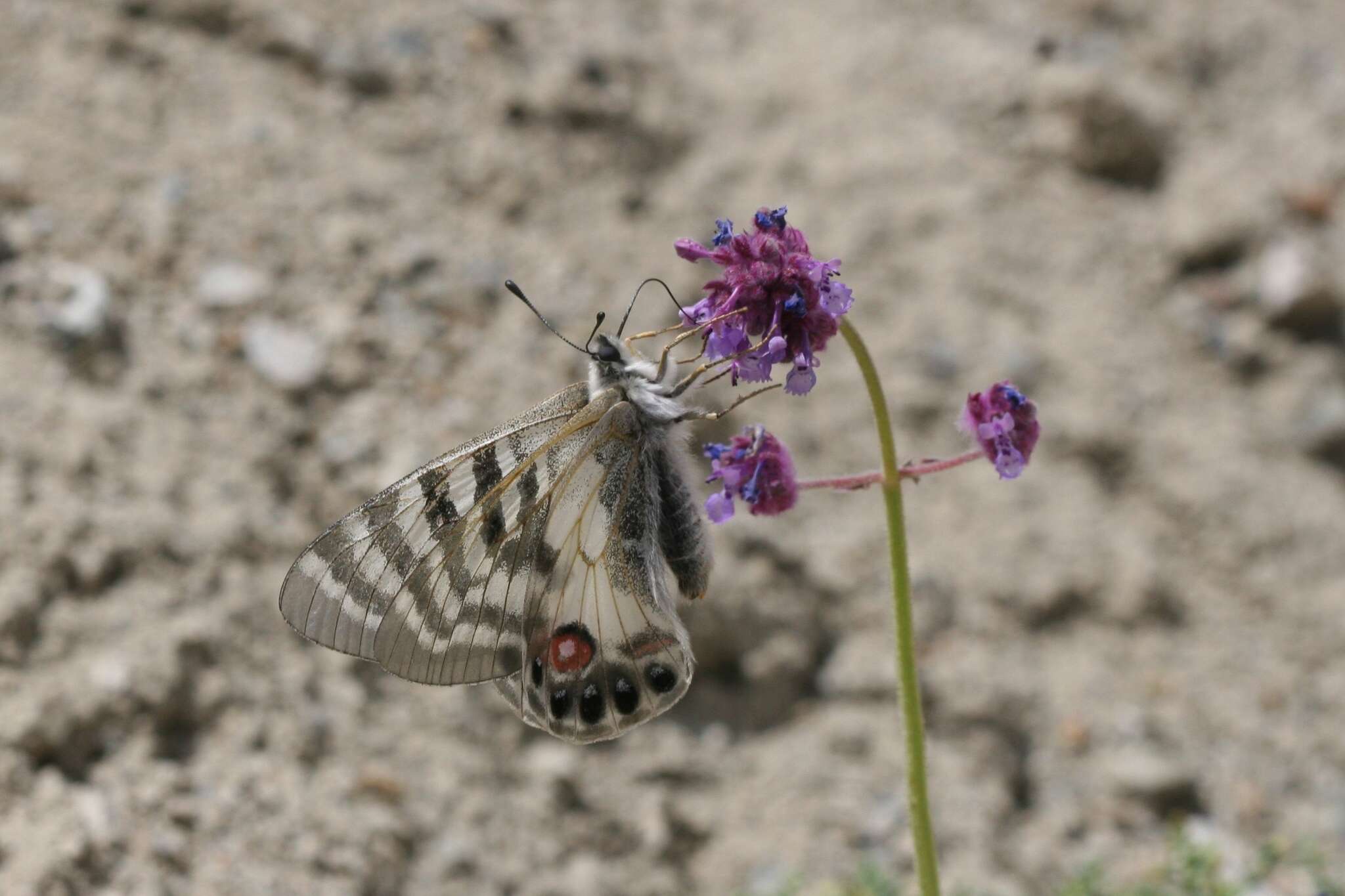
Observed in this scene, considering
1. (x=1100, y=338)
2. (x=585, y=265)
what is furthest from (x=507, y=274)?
(x=1100, y=338)

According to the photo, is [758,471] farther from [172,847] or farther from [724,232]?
[172,847]

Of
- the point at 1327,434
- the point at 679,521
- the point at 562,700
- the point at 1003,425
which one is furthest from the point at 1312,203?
the point at 562,700

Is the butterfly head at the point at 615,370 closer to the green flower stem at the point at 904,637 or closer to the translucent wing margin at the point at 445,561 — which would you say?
the translucent wing margin at the point at 445,561

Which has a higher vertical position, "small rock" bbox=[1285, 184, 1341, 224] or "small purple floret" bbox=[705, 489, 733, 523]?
"small rock" bbox=[1285, 184, 1341, 224]

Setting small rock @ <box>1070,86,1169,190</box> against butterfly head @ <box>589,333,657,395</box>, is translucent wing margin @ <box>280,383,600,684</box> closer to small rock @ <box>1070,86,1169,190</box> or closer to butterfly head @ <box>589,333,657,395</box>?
butterfly head @ <box>589,333,657,395</box>

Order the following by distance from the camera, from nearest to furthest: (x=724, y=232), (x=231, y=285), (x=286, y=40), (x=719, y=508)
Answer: (x=724, y=232) → (x=719, y=508) → (x=231, y=285) → (x=286, y=40)

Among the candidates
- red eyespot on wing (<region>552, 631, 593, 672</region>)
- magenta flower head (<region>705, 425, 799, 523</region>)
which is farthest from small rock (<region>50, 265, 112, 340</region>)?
magenta flower head (<region>705, 425, 799, 523</region>)
